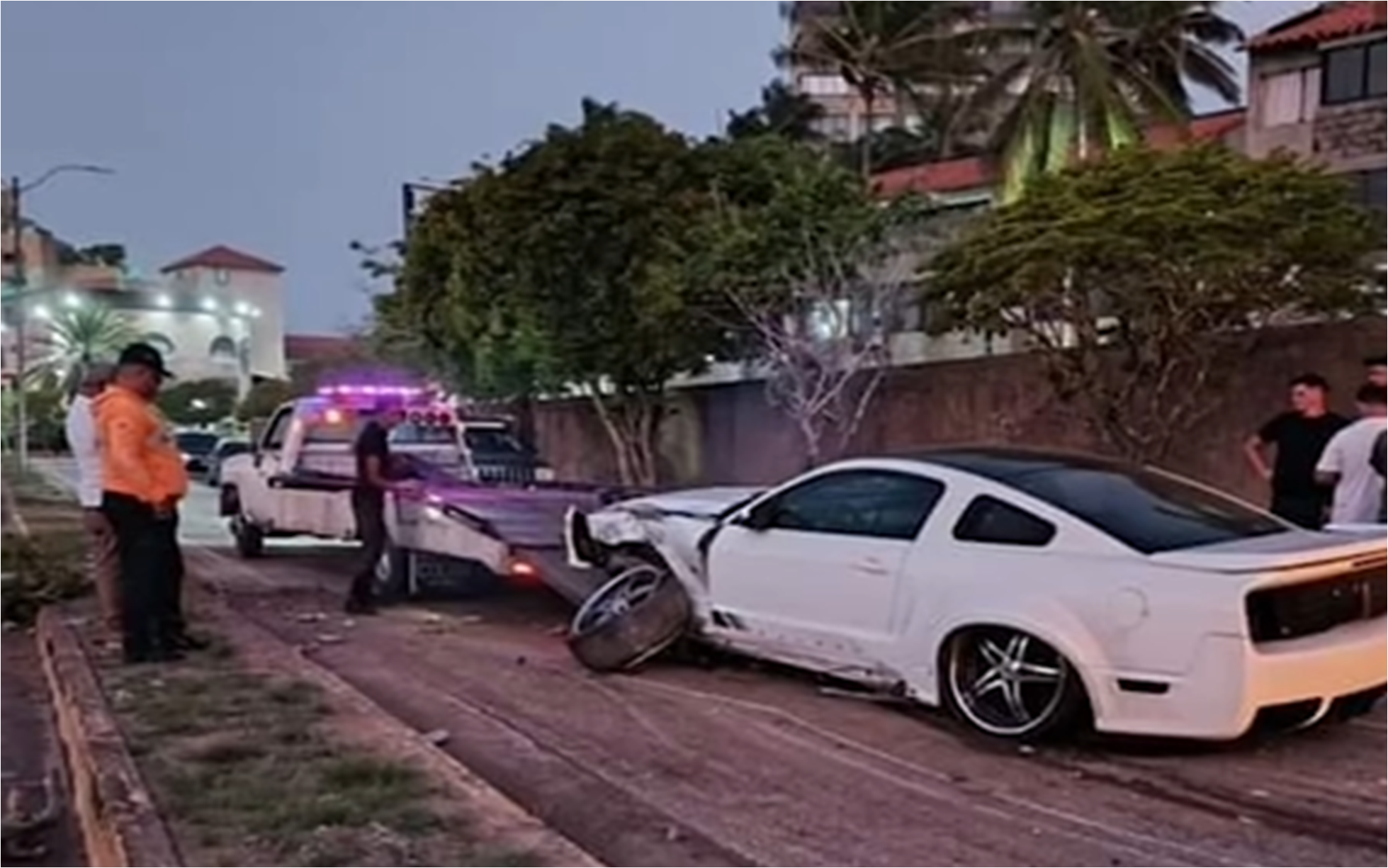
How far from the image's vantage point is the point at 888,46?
40.6 meters

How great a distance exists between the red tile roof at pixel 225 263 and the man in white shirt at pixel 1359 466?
85371 mm

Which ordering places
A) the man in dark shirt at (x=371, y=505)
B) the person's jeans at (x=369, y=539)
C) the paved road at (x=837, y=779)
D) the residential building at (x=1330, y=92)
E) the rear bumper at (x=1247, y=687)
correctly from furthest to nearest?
1. the residential building at (x=1330, y=92)
2. the person's jeans at (x=369, y=539)
3. the man in dark shirt at (x=371, y=505)
4. the rear bumper at (x=1247, y=687)
5. the paved road at (x=837, y=779)

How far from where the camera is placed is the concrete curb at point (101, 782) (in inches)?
204

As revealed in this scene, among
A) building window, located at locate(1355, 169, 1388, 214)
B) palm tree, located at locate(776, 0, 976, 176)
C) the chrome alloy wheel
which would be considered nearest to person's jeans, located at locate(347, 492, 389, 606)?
the chrome alloy wheel

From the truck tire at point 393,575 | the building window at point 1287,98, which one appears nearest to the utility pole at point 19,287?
the truck tire at point 393,575

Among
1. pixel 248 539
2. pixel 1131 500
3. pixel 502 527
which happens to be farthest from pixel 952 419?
pixel 1131 500

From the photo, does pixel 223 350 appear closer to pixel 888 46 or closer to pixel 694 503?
pixel 888 46

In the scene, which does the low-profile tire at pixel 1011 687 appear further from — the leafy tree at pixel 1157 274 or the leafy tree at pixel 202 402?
the leafy tree at pixel 202 402

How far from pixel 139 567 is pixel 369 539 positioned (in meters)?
2.94

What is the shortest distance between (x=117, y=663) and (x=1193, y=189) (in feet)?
34.2

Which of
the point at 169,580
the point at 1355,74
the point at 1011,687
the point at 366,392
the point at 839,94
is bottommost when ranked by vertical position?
the point at 1011,687

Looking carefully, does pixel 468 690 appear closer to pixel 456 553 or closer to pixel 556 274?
pixel 456 553

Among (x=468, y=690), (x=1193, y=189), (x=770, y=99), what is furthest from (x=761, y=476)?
(x=770, y=99)

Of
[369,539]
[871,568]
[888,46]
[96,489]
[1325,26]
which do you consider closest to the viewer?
[871,568]
